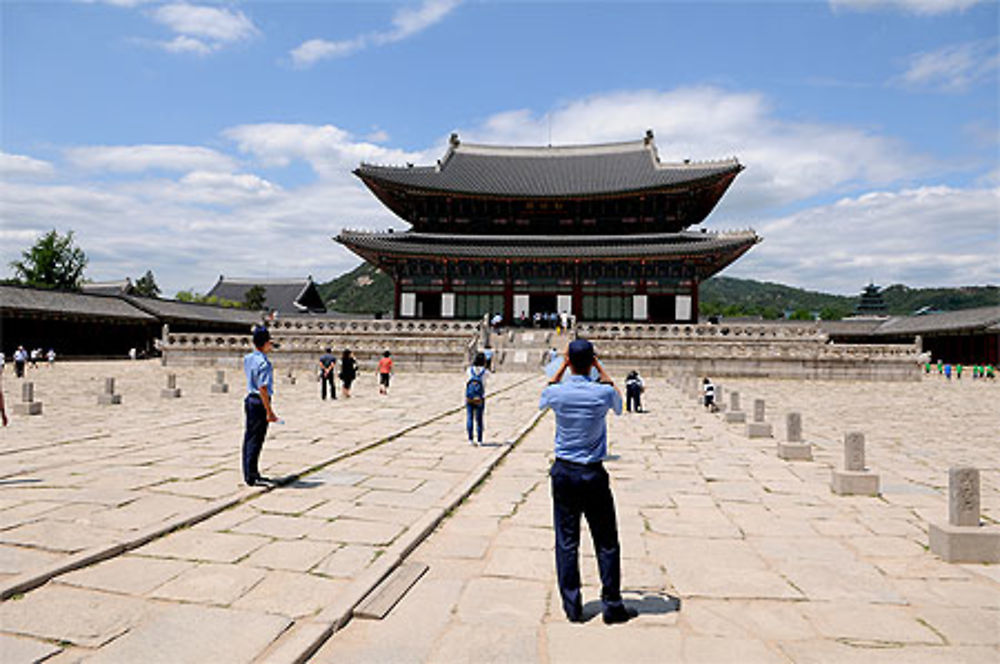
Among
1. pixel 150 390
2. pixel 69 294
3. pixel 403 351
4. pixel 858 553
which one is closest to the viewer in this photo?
pixel 858 553

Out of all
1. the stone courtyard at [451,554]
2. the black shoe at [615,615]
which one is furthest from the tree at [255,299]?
the black shoe at [615,615]

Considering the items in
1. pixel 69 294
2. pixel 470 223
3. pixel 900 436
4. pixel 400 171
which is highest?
pixel 400 171

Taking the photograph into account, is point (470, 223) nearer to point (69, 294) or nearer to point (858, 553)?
point (69, 294)

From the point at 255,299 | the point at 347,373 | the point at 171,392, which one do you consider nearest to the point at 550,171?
the point at 347,373

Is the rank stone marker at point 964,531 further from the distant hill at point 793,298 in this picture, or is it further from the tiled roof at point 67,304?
the distant hill at point 793,298

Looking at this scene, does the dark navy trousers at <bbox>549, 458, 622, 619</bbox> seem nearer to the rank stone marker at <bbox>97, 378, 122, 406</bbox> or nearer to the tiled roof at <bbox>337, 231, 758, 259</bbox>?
the rank stone marker at <bbox>97, 378, 122, 406</bbox>

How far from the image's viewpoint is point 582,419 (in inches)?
143

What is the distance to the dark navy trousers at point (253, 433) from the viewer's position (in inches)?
250

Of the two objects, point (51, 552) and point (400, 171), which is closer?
point (51, 552)

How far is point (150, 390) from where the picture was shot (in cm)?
1839

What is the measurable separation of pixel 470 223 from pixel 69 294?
24434 mm

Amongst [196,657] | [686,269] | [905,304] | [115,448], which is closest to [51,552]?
[196,657]

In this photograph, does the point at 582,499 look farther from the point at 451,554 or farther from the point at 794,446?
the point at 794,446

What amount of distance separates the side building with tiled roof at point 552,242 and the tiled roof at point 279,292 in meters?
28.0
